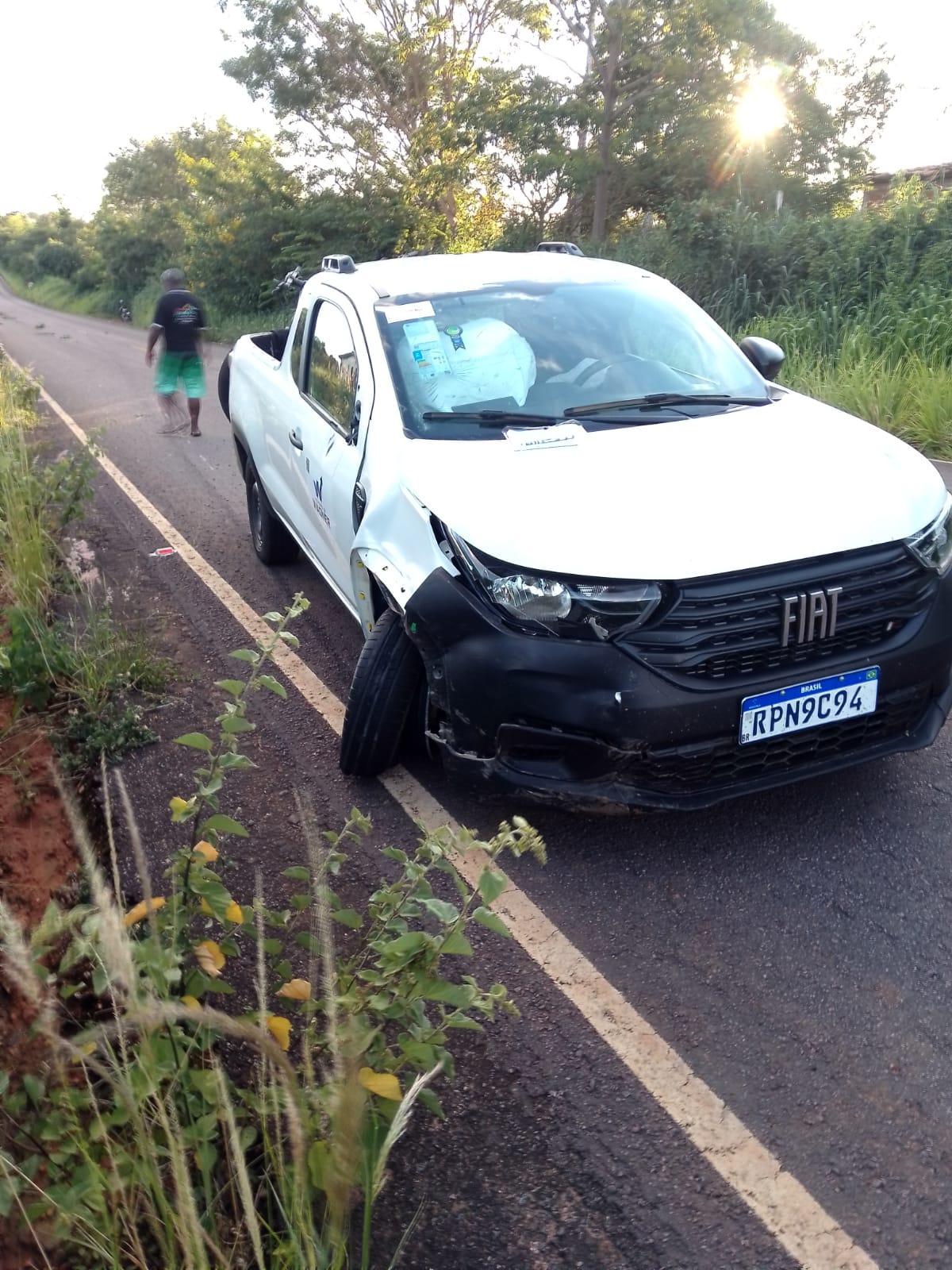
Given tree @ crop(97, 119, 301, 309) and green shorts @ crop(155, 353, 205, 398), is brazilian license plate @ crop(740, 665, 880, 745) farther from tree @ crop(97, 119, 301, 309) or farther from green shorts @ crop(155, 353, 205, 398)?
tree @ crop(97, 119, 301, 309)

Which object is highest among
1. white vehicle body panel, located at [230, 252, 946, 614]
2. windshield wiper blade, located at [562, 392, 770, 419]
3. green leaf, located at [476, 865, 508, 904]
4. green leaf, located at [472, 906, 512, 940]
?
windshield wiper blade, located at [562, 392, 770, 419]

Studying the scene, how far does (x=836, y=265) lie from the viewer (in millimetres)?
11875

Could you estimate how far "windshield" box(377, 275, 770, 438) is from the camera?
14.1 ft

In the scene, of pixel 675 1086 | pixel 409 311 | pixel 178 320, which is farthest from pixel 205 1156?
pixel 178 320

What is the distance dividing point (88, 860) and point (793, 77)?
26.2m

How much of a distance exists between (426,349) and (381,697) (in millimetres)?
1497

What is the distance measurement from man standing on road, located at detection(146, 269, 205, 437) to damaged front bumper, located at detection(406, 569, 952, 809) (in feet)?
31.9

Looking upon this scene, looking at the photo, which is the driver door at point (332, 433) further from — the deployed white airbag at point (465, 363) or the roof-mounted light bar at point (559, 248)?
the roof-mounted light bar at point (559, 248)

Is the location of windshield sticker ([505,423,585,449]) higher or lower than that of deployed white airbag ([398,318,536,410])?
lower

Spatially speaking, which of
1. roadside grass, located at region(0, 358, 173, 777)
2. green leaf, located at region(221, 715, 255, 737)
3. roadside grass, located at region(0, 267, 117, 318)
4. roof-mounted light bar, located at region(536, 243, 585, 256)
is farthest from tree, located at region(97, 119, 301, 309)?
green leaf, located at region(221, 715, 255, 737)

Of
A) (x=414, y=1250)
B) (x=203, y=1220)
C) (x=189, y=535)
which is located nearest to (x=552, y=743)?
(x=414, y=1250)

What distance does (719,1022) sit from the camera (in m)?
2.86

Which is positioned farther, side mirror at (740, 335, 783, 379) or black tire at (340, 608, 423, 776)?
side mirror at (740, 335, 783, 379)

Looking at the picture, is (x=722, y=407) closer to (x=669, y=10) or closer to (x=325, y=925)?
(x=325, y=925)
